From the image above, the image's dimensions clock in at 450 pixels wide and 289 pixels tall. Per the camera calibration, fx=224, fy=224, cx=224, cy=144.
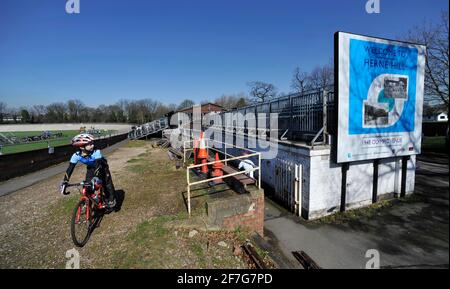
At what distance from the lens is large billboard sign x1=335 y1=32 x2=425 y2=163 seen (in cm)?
622

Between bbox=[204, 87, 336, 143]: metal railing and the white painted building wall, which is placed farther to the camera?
bbox=[204, 87, 336, 143]: metal railing

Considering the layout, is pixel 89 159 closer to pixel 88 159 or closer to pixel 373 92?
pixel 88 159

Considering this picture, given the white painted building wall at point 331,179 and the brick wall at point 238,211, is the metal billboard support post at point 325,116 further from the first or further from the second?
the brick wall at point 238,211

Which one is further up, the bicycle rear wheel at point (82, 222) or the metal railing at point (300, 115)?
the metal railing at point (300, 115)

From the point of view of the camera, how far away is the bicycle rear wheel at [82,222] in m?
4.55

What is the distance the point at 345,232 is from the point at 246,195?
305cm

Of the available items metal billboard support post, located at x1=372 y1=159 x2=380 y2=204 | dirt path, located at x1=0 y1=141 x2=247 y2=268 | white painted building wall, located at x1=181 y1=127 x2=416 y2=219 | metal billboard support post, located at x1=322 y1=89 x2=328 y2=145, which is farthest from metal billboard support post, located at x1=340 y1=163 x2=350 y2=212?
dirt path, located at x1=0 y1=141 x2=247 y2=268

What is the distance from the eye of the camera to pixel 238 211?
16.5 ft

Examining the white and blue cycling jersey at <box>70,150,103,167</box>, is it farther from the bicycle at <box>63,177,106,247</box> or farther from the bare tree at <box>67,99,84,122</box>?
the bare tree at <box>67,99,84,122</box>

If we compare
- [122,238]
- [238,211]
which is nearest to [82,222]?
[122,238]

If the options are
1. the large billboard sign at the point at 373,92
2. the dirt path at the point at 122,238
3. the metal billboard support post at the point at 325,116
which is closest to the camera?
the dirt path at the point at 122,238

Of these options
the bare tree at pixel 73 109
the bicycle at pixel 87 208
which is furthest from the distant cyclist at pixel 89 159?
the bare tree at pixel 73 109

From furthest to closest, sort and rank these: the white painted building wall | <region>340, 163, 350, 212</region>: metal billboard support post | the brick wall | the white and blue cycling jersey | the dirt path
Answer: <region>340, 163, 350, 212</region>: metal billboard support post → the white painted building wall → the white and blue cycling jersey → the brick wall → the dirt path

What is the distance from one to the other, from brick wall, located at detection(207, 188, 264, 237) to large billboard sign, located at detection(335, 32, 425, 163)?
Result: 2.94 metres
